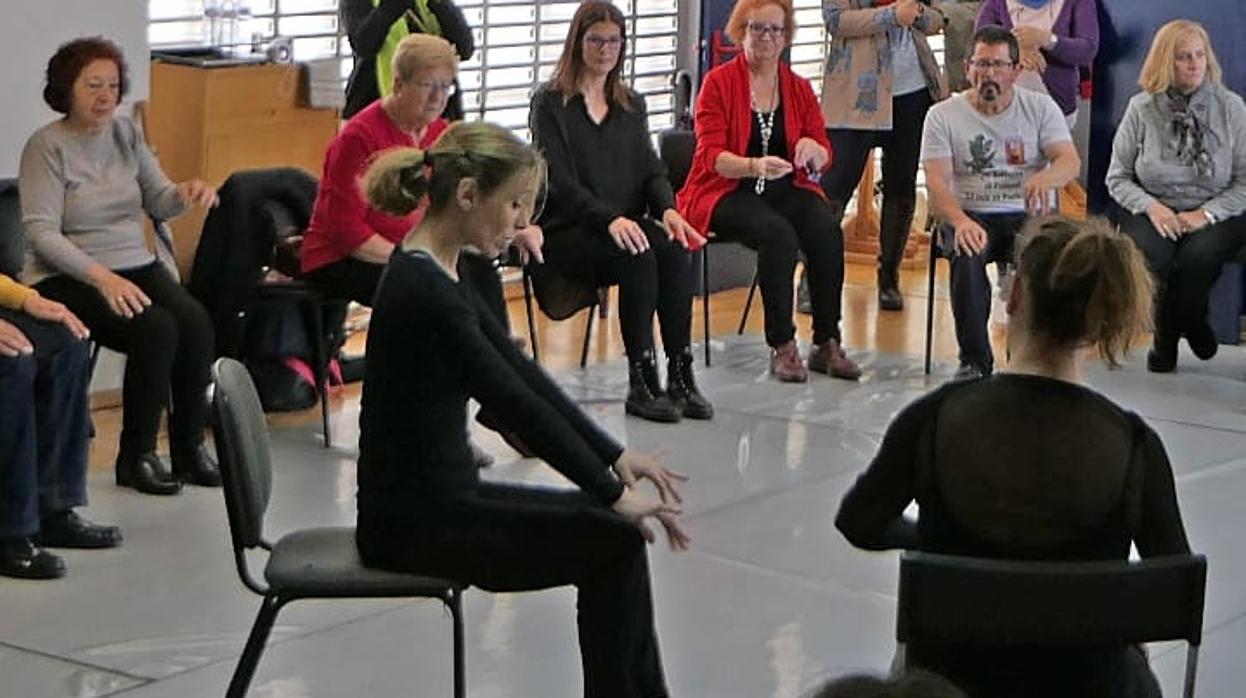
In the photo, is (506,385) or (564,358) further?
(564,358)

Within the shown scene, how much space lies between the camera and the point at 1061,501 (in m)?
2.91

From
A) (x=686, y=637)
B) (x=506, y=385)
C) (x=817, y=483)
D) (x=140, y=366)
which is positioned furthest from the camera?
(x=817, y=483)

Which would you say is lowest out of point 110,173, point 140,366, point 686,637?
point 686,637

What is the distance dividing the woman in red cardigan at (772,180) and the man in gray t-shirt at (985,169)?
365 millimetres

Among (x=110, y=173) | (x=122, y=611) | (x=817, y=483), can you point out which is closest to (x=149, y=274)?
(x=110, y=173)

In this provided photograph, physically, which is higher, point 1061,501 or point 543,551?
point 1061,501

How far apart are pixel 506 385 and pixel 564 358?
154 inches

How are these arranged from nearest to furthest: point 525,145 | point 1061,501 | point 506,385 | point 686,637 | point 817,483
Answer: point 1061,501, point 506,385, point 525,145, point 686,637, point 817,483

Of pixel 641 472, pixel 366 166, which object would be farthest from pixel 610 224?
pixel 641 472

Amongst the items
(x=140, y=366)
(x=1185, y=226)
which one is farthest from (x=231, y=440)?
(x=1185, y=226)

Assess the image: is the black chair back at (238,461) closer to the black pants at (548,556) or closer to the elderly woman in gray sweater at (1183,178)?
the black pants at (548,556)

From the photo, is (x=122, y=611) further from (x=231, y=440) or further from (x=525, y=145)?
(x=525, y=145)

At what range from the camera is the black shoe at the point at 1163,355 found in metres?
7.38

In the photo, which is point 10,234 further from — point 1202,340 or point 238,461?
point 1202,340
